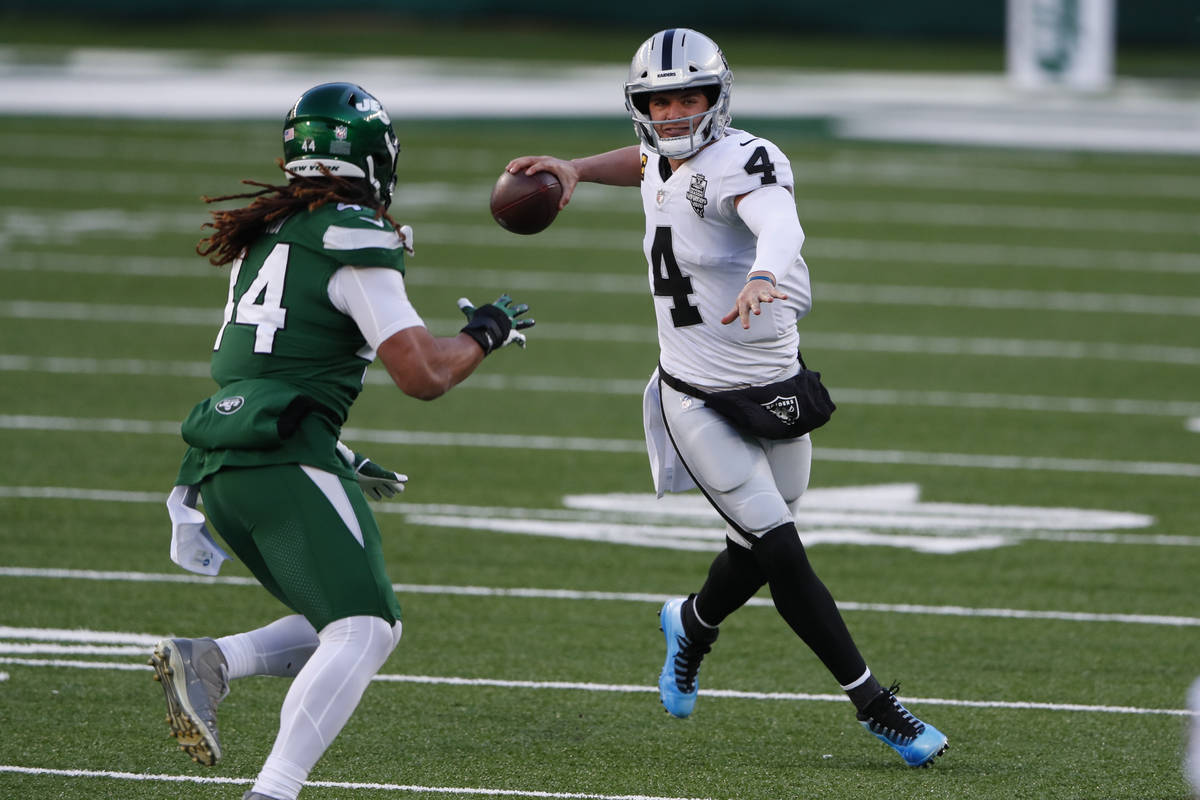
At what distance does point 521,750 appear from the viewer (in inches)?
203

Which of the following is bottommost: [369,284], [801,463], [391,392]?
[391,392]

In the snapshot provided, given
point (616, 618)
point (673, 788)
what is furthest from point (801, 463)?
point (616, 618)

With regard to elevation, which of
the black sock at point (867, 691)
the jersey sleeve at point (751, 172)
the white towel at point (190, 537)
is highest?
the jersey sleeve at point (751, 172)

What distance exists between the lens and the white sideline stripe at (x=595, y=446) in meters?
8.83

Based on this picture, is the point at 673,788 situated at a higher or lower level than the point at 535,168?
lower

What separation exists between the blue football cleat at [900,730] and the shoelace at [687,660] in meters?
0.59

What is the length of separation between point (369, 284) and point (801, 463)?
1.59 m

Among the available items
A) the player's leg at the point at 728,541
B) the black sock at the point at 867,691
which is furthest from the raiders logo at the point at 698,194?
the black sock at the point at 867,691

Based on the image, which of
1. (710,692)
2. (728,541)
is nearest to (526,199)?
(728,541)

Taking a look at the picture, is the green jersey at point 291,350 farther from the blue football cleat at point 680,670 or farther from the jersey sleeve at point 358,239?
the blue football cleat at point 680,670

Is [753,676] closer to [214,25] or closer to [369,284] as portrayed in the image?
[369,284]

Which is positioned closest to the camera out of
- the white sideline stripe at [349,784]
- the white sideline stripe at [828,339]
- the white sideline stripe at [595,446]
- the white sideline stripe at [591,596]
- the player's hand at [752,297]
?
the player's hand at [752,297]

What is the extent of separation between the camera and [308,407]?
4.18 m

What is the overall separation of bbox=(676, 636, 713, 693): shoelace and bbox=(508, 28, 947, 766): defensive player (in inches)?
4.1
